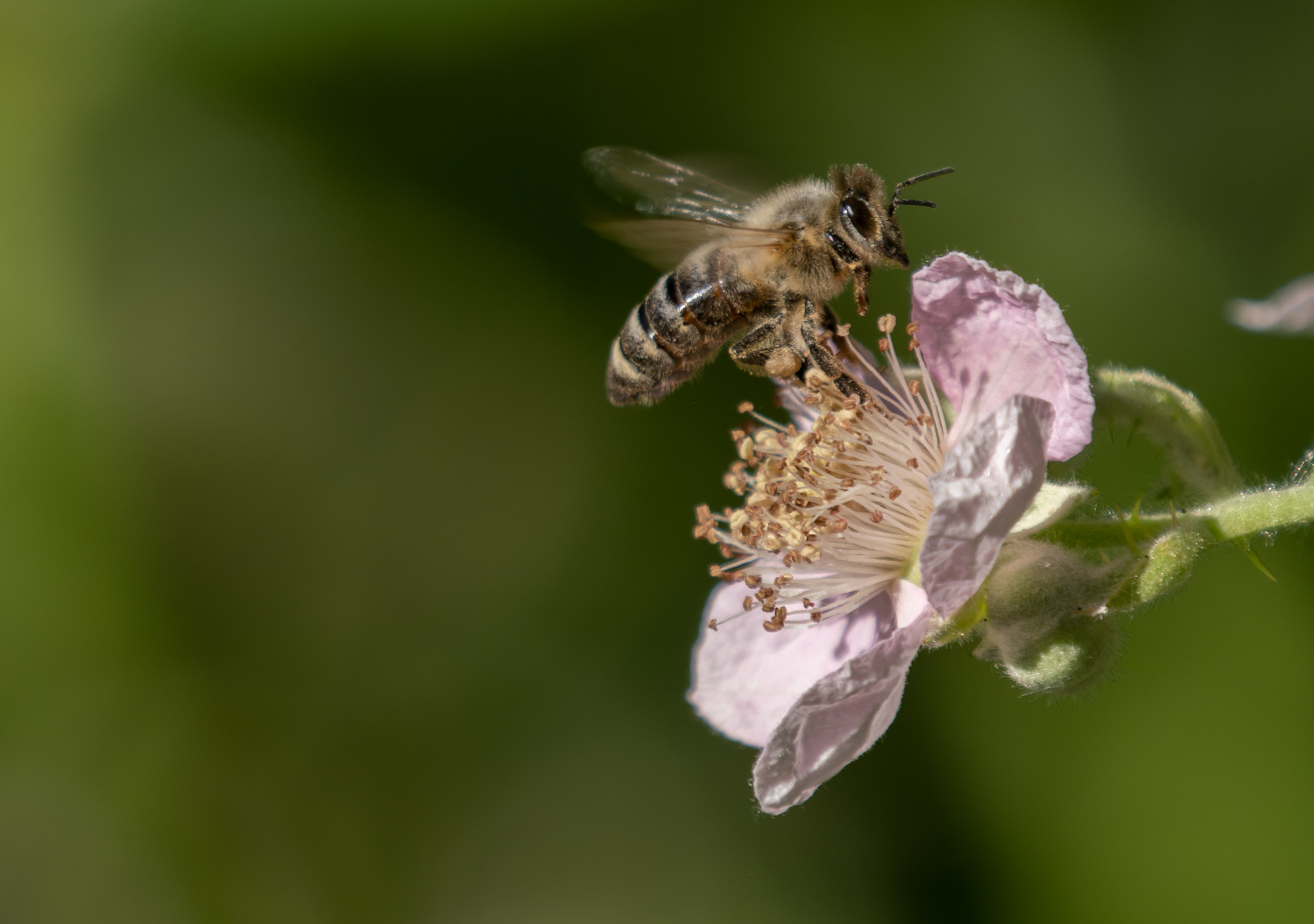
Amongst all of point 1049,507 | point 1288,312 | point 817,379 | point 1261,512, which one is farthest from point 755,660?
point 1288,312

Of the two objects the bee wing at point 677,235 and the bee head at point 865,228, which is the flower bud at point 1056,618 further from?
the bee wing at point 677,235

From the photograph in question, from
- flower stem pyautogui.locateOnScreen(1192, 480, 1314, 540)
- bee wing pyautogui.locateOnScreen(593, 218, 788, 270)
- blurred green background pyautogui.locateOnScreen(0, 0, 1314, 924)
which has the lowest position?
blurred green background pyautogui.locateOnScreen(0, 0, 1314, 924)

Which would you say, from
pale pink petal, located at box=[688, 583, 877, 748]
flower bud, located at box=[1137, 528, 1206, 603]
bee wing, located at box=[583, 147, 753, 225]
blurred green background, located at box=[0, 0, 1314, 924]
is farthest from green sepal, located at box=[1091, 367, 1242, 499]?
blurred green background, located at box=[0, 0, 1314, 924]

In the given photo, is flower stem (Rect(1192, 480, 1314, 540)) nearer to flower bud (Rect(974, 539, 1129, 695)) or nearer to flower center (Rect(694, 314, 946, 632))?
flower bud (Rect(974, 539, 1129, 695))

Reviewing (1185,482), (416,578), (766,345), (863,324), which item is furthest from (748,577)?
(416,578)

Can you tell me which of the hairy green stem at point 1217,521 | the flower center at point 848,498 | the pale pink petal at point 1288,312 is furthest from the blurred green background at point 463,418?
the pale pink petal at point 1288,312

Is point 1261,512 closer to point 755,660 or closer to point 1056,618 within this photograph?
point 1056,618
